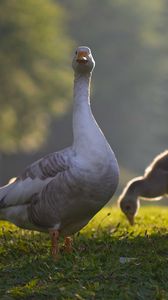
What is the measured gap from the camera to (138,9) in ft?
173

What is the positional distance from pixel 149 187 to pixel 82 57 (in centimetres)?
511

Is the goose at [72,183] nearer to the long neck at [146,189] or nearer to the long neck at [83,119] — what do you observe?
the long neck at [83,119]

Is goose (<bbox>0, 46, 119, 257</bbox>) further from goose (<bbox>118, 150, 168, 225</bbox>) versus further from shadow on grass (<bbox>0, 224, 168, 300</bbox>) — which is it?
goose (<bbox>118, 150, 168, 225</bbox>)


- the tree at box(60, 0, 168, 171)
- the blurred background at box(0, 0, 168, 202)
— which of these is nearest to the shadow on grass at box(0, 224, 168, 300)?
the blurred background at box(0, 0, 168, 202)

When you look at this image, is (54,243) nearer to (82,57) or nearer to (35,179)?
(35,179)

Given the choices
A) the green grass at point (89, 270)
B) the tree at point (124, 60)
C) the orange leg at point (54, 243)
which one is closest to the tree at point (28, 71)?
the tree at point (124, 60)

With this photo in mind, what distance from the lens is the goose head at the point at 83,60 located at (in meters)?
7.76

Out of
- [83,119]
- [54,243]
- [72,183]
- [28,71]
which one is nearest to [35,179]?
→ [72,183]

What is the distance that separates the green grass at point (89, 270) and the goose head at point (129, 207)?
327cm

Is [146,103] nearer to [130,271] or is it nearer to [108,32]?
[108,32]

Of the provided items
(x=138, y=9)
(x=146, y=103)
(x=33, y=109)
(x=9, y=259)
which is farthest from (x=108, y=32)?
(x=9, y=259)

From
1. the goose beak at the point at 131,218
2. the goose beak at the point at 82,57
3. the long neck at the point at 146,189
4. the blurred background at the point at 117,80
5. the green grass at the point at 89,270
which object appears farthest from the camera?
the blurred background at the point at 117,80

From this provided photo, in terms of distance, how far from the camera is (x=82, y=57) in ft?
25.3

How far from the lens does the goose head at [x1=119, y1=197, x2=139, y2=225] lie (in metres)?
12.4
